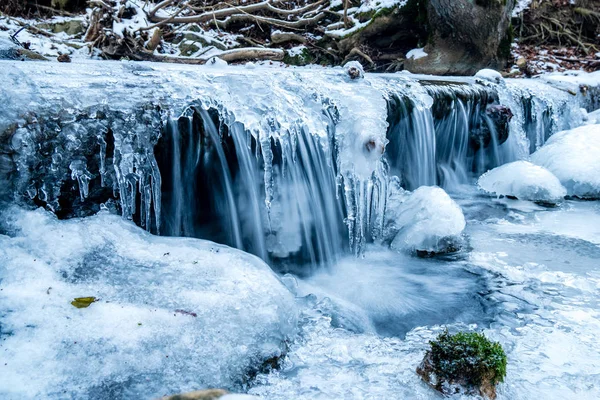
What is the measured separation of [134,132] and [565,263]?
3138mm

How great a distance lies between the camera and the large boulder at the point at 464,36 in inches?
306

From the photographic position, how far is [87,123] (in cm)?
277

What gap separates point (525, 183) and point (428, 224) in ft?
6.68

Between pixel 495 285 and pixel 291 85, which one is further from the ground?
pixel 291 85

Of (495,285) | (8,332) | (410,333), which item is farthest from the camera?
(495,285)

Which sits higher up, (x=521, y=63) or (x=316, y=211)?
(x=521, y=63)

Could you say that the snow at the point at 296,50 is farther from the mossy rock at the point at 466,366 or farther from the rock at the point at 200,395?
the rock at the point at 200,395

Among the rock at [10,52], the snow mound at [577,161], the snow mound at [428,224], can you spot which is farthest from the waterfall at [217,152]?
the snow mound at [577,161]

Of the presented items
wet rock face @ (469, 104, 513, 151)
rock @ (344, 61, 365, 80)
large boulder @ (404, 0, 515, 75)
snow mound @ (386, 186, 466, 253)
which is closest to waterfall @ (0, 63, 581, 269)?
rock @ (344, 61, 365, 80)

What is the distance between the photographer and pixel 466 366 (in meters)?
1.85

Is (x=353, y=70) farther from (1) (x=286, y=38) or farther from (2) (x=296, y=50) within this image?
(1) (x=286, y=38)

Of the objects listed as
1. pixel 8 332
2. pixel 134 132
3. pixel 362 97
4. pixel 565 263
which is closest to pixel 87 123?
pixel 134 132

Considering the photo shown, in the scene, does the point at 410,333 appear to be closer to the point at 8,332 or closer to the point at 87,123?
the point at 8,332

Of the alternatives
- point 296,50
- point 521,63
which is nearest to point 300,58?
point 296,50
